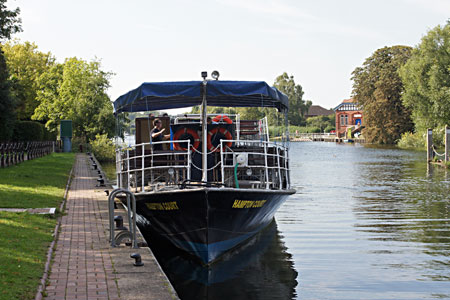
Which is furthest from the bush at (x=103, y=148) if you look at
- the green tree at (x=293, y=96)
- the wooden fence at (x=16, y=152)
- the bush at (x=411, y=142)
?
the green tree at (x=293, y=96)

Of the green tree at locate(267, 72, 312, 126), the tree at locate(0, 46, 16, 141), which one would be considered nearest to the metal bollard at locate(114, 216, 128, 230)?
the tree at locate(0, 46, 16, 141)

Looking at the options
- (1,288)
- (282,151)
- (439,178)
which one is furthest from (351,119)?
(1,288)

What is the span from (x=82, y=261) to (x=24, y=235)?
2052 mm

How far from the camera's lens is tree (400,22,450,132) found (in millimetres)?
59469

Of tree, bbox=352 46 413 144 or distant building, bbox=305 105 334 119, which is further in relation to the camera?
distant building, bbox=305 105 334 119

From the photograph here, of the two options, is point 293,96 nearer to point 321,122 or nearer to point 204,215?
point 321,122

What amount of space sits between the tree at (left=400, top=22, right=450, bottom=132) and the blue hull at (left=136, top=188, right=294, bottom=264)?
5101cm

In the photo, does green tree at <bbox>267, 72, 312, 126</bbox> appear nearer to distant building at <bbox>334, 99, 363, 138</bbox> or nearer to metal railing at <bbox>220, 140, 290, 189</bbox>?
distant building at <bbox>334, 99, 363, 138</bbox>

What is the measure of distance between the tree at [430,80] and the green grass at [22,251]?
2098 inches

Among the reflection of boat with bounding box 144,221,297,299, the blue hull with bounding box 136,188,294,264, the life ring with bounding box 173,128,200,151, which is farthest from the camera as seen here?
the life ring with bounding box 173,128,200,151

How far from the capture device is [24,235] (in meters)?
10.6

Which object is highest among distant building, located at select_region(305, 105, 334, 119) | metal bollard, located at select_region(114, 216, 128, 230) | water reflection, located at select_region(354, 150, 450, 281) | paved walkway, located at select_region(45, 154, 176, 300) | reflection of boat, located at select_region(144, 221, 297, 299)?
distant building, located at select_region(305, 105, 334, 119)

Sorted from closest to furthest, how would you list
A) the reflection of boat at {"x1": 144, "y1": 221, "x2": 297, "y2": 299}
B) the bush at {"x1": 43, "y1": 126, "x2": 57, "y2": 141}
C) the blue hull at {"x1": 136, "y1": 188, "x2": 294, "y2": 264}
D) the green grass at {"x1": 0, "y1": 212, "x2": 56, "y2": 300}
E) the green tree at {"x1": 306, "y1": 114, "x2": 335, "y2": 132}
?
the green grass at {"x1": 0, "y1": 212, "x2": 56, "y2": 300} < the reflection of boat at {"x1": 144, "y1": 221, "x2": 297, "y2": 299} < the blue hull at {"x1": 136, "y1": 188, "x2": 294, "y2": 264} < the bush at {"x1": 43, "y1": 126, "x2": 57, "y2": 141} < the green tree at {"x1": 306, "y1": 114, "x2": 335, "y2": 132}

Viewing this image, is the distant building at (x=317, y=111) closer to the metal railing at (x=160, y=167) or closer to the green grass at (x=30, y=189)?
the green grass at (x=30, y=189)
